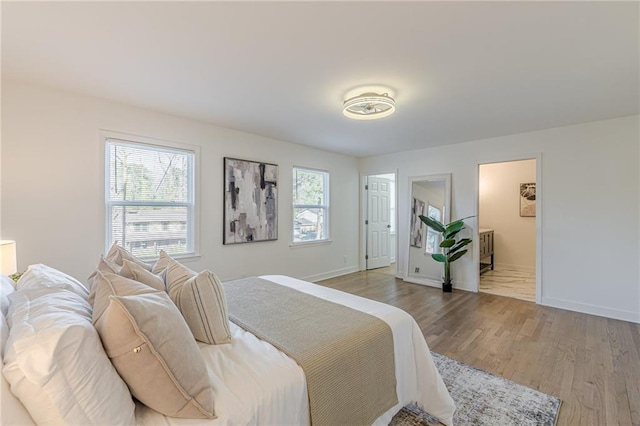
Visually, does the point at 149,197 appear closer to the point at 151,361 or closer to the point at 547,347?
the point at 151,361

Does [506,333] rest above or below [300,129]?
below

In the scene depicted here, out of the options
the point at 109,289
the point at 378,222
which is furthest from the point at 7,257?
the point at 378,222

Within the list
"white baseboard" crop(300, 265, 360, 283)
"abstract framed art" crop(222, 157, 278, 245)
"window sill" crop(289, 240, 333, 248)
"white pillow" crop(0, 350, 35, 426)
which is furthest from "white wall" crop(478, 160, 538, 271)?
"white pillow" crop(0, 350, 35, 426)

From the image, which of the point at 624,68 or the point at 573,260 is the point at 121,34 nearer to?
the point at 624,68

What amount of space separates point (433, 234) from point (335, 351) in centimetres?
417

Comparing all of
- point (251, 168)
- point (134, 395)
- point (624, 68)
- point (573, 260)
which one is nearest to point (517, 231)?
point (573, 260)

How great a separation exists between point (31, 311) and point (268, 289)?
1451 mm

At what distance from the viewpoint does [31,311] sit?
94 centimetres

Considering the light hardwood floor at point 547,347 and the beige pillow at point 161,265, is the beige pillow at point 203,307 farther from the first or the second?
the light hardwood floor at point 547,347

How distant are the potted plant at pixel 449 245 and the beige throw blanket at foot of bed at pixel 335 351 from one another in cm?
326

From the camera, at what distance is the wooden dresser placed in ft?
18.0

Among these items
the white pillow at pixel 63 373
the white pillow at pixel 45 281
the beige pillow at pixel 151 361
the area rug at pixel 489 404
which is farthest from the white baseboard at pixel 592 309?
the white pillow at pixel 45 281

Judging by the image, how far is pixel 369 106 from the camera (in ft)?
8.96

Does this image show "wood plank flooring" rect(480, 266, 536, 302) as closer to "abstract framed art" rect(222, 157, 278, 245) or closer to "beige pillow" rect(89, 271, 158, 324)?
"abstract framed art" rect(222, 157, 278, 245)
